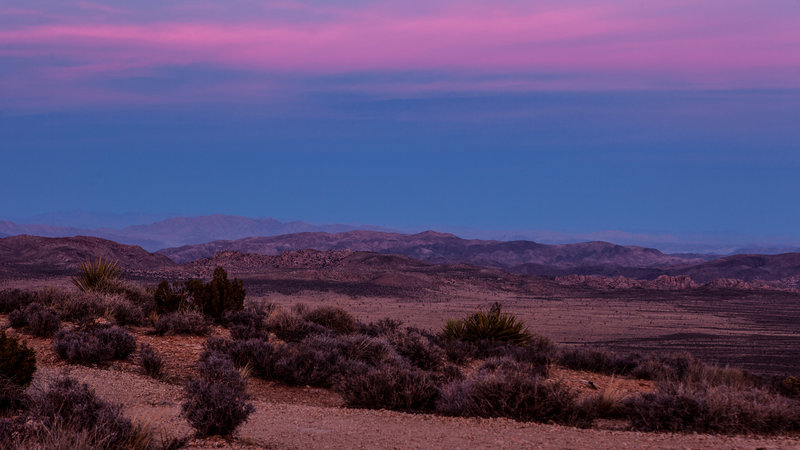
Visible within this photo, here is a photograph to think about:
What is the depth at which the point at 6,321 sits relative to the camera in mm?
15570

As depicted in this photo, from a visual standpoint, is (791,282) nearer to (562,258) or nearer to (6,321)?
(562,258)

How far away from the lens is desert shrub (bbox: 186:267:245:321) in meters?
18.1

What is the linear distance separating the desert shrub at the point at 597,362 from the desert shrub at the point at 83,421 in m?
12.0

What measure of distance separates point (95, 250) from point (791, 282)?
7427 cm

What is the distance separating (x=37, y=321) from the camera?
14.1 metres

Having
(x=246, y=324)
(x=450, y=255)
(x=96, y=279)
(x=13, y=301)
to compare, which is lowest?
(x=246, y=324)

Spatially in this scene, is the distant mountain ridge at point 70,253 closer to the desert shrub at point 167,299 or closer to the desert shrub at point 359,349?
the desert shrub at point 167,299

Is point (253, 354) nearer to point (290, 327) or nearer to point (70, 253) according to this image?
point (290, 327)

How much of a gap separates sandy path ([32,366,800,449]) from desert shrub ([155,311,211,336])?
5071mm

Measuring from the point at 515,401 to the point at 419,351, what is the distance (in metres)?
5.76

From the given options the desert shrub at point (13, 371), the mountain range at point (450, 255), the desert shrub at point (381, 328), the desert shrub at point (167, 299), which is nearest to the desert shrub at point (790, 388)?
the desert shrub at point (381, 328)

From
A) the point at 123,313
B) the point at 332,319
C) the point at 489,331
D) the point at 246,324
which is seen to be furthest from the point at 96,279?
the point at 489,331

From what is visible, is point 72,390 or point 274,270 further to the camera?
point 274,270

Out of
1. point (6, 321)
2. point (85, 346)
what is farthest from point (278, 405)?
point (6, 321)
